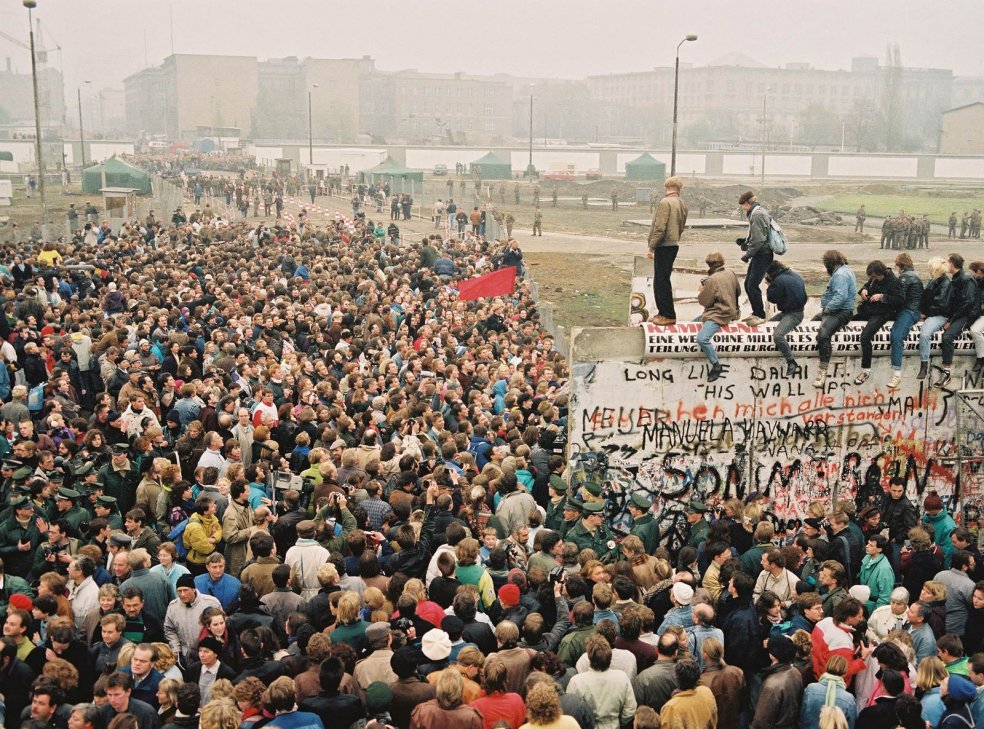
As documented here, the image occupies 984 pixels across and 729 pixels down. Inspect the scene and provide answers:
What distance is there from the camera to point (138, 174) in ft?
189

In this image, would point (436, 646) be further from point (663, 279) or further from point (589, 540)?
point (663, 279)

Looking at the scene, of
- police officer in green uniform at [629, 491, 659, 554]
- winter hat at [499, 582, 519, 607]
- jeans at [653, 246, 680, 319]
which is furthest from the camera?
jeans at [653, 246, 680, 319]

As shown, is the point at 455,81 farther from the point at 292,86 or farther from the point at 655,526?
the point at 655,526

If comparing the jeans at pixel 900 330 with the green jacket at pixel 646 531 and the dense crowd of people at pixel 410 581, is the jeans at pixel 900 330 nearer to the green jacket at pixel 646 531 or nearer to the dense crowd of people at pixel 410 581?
the dense crowd of people at pixel 410 581

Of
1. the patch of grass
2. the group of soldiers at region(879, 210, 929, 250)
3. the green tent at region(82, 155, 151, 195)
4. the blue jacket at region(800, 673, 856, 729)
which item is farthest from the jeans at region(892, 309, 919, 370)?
the patch of grass

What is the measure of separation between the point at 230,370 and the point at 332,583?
24.4 ft

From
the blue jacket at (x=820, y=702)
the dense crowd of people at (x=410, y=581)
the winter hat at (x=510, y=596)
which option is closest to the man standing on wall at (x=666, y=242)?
the dense crowd of people at (x=410, y=581)

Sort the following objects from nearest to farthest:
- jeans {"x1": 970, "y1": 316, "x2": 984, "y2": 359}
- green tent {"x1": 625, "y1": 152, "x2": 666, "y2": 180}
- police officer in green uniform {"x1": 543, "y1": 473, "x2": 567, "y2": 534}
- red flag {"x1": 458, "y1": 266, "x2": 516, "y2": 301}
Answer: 1. police officer in green uniform {"x1": 543, "y1": 473, "x2": 567, "y2": 534}
2. jeans {"x1": 970, "y1": 316, "x2": 984, "y2": 359}
3. red flag {"x1": 458, "y1": 266, "x2": 516, "y2": 301}
4. green tent {"x1": 625, "y1": 152, "x2": 666, "y2": 180}

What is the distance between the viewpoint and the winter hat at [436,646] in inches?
277

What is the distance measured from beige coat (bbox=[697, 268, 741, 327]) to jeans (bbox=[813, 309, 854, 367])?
99 centimetres

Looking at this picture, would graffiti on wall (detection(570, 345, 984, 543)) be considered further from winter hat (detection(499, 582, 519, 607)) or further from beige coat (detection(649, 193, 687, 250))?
winter hat (detection(499, 582, 519, 607))

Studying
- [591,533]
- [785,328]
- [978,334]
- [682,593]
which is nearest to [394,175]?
[785,328]

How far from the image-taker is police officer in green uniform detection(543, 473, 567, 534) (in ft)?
33.3

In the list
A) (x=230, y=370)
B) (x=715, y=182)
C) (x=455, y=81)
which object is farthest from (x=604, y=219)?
(x=455, y=81)
